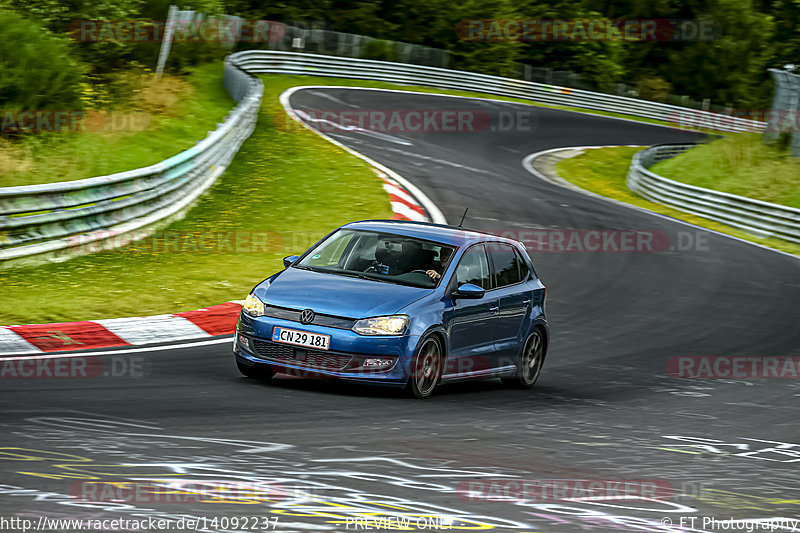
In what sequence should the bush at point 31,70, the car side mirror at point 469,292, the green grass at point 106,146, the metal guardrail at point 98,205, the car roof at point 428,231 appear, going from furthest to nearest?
the bush at point 31,70 → the green grass at point 106,146 → the metal guardrail at point 98,205 → the car roof at point 428,231 → the car side mirror at point 469,292

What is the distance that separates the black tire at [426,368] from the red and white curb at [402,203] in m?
9.23

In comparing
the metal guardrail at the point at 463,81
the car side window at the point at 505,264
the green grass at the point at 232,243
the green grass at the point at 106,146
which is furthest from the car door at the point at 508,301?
the metal guardrail at the point at 463,81

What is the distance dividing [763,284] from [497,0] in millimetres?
43751

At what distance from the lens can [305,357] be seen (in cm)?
897

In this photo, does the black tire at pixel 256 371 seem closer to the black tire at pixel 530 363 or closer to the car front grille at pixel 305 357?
the car front grille at pixel 305 357

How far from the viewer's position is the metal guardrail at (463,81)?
42906 mm

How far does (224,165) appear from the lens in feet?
69.7

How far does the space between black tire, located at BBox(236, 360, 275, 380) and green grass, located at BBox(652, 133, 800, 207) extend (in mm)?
21067

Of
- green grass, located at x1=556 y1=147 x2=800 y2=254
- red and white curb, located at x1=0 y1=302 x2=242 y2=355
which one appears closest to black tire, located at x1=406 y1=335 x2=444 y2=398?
red and white curb, located at x1=0 y1=302 x2=242 y2=355

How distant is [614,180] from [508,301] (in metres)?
23.3

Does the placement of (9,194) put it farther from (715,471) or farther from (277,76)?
(277,76)

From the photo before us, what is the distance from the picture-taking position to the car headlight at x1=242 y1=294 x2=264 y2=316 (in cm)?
923

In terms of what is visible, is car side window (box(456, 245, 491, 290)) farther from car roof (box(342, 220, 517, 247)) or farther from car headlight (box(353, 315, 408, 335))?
car headlight (box(353, 315, 408, 335))

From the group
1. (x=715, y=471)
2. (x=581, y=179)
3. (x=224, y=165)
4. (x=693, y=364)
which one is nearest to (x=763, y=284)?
(x=693, y=364)
